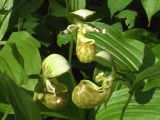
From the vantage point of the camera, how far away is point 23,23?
217cm

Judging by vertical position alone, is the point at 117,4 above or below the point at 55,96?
above

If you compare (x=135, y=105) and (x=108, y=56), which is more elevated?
(x=108, y=56)

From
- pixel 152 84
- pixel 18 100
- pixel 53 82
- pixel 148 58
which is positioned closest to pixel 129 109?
pixel 152 84

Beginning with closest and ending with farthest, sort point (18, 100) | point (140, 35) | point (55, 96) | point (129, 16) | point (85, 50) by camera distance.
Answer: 1. point (18, 100)
2. point (55, 96)
3. point (85, 50)
4. point (129, 16)
5. point (140, 35)

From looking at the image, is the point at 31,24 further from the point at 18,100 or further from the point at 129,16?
the point at 18,100

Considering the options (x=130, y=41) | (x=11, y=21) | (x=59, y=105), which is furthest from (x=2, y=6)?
(x=59, y=105)

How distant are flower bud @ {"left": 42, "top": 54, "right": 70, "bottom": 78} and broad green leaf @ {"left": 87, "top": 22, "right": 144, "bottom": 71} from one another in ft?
1.52

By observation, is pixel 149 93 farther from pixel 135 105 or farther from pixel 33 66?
pixel 33 66

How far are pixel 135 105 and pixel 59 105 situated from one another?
37 cm

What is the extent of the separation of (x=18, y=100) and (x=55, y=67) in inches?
9.3

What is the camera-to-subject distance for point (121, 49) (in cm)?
201

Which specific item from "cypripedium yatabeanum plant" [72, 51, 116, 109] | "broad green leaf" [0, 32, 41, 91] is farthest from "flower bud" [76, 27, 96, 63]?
"broad green leaf" [0, 32, 41, 91]

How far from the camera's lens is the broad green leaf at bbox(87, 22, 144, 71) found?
197 cm

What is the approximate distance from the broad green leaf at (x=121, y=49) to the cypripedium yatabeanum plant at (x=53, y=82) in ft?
1.51
